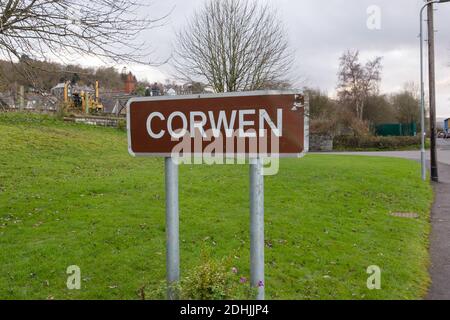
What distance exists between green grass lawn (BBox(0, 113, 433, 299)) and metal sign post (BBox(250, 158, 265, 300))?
1.50 m

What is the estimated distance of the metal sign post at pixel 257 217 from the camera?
2.83 meters

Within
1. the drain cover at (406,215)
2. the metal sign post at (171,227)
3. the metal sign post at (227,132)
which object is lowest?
the drain cover at (406,215)

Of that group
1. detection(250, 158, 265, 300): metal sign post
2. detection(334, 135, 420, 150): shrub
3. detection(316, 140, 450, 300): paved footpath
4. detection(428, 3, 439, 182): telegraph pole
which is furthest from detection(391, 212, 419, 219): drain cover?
detection(334, 135, 420, 150): shrub

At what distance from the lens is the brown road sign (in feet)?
8.71

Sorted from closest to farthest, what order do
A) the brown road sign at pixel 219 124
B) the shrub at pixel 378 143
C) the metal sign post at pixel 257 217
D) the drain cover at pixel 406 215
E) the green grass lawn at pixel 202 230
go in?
the brown road sign at pixel 219 124, the metal sign post at pixel 257 217, the green grass lawn at pixel 202 230, the drain cover at pixel 406 215, the shrub at pixel 378 143

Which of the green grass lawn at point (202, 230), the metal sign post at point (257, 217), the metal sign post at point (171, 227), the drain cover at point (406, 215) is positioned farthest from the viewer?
the drain cover at point (406, 215)

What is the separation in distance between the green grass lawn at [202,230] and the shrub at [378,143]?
1030 inches

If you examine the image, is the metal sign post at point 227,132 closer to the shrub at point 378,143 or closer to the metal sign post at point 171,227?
the metal sign post at point 171,227

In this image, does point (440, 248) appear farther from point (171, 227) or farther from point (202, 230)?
point (171, 227)

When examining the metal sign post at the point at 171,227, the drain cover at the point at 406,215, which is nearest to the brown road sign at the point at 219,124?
the metal sign post at the point at 171,227

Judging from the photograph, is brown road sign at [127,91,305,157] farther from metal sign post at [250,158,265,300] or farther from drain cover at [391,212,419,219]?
drain cover at [391,212,419,219]

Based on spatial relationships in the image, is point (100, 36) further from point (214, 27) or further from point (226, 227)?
point (214, 27)

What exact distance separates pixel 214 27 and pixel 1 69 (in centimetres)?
1359
